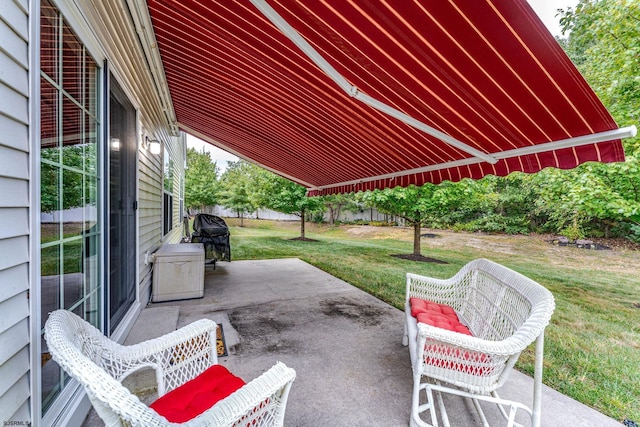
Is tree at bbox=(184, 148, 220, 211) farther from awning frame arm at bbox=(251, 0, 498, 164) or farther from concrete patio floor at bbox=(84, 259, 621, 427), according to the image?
awning frame arm at bbox=(251, 0, 498, 164)

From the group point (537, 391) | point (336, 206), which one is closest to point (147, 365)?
point (537, 391)

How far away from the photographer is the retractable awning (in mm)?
1638

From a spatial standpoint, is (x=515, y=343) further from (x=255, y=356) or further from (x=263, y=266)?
(x=263, y=266)

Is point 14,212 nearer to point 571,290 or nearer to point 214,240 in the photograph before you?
point 214,240

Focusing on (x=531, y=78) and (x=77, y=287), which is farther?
(x=77, y=287)

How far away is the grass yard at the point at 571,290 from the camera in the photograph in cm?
297

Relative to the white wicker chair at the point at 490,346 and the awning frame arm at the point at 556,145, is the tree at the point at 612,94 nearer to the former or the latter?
the awning frame arm at the point at 556,145

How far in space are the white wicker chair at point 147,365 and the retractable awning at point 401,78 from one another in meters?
2.00

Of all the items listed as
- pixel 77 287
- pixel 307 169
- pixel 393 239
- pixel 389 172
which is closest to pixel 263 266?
pixel 307 169

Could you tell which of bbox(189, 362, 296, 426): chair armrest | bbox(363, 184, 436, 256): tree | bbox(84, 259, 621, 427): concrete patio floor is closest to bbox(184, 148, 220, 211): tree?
bbox(363, 184, 436, 256): tree

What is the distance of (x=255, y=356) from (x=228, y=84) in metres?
3.18

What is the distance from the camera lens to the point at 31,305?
137cm

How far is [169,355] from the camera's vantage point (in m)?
1.82

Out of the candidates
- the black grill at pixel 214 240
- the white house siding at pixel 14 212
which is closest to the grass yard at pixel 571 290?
the black grill at pixel 214 240
